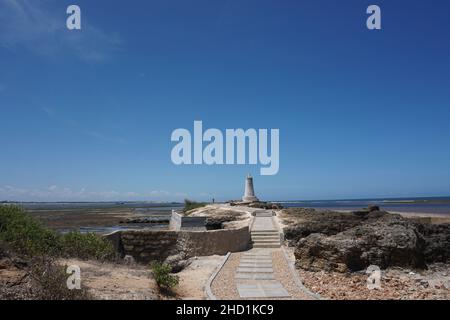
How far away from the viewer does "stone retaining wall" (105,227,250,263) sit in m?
13.8

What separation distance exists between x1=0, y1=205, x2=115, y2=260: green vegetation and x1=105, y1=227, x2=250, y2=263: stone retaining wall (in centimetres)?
234

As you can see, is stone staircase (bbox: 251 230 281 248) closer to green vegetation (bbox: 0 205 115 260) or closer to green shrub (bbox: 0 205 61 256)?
green vegetation (bbox: 0 205 115 260)

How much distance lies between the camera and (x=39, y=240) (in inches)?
408

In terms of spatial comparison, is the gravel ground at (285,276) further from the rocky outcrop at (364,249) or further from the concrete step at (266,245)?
the concrete step at (266,245)

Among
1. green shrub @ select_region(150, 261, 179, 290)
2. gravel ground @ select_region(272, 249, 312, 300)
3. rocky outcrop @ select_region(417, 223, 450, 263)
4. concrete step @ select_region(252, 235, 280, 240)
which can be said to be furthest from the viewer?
concrete step @ select_region(252, 235, 280, 240)

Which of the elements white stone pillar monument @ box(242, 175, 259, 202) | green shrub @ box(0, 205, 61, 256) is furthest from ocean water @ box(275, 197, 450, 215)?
green shrub @ box(0, 205, 61, 256)

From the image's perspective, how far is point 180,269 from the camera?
12.5m

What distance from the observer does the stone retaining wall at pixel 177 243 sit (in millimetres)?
13781

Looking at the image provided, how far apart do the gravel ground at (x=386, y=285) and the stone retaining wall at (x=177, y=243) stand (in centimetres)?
460

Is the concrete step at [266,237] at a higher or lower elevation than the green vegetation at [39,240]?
lower

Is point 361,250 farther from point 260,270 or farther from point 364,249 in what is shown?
point 260,270

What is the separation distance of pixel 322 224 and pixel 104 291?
10464 mm

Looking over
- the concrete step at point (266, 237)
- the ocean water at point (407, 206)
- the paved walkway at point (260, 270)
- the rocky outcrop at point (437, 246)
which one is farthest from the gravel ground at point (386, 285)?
the ocean water at point (407, 206)
